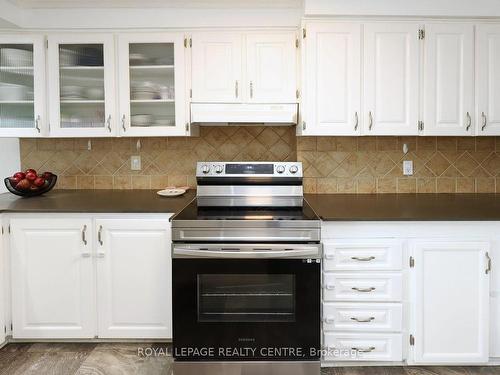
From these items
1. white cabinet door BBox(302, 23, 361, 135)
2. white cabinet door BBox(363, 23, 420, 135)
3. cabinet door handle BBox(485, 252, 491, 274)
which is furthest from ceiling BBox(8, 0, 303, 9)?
cabinet door handle BBox(485, 252, 491, 274)

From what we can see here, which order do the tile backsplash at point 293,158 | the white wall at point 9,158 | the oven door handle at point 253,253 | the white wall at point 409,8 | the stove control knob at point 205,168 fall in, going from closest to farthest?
1. the oven door handle at point 253,253
2. the white wall at point 409,8
3. the stove control knob at point 205,168
4. the tile backsplash at point 293,158
5. the white wall at point 9,158

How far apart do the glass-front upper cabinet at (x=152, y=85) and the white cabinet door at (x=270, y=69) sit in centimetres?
46

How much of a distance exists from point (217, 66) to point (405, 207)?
4.87 feet

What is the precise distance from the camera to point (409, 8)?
8.80 ft

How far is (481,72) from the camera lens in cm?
273

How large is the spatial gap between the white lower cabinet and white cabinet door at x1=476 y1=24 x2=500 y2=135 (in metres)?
2.07

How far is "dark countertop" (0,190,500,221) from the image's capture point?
2.30m

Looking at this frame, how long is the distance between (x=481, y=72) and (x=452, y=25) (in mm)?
347

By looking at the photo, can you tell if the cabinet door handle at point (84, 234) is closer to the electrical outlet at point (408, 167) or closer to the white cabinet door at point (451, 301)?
the white cabinet door at point (451, 301)

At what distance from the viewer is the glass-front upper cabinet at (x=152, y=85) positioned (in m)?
2.87

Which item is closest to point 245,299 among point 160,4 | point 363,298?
point 363,298

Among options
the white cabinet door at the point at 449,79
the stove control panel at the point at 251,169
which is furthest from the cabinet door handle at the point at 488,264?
the stove control panel at the point at 251,169

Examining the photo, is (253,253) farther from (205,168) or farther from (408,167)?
(408,167)

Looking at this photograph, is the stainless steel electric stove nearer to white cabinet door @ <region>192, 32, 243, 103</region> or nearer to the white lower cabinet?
the white lower cabinet
